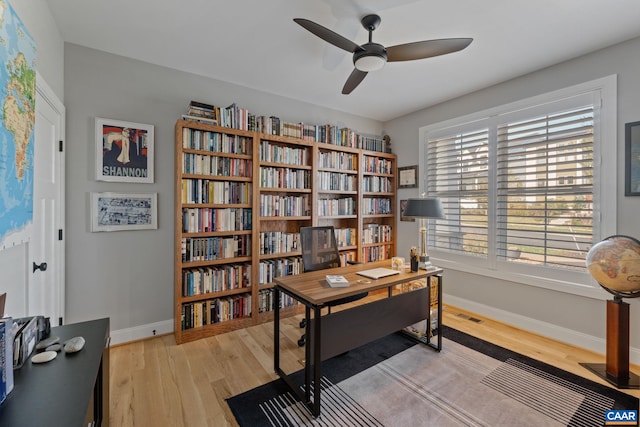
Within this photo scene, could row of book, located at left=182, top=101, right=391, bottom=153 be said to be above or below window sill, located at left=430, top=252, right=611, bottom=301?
above

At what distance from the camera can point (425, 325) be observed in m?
2.79

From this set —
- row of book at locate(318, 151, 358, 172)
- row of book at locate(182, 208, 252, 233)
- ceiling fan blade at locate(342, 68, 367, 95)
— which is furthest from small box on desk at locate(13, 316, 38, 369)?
row of book at locate(318, 151, 358, 172)

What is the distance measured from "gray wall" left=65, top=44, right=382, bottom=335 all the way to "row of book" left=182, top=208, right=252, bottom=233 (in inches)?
11.0

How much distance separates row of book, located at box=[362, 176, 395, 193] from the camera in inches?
157

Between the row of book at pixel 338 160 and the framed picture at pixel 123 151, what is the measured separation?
1902 mm

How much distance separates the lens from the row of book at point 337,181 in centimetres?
354

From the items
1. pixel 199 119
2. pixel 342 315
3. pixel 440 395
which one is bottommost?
pixel 440 395

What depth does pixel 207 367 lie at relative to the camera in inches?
86.4

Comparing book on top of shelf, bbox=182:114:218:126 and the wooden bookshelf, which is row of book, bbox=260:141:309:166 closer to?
the wooden bookshelf

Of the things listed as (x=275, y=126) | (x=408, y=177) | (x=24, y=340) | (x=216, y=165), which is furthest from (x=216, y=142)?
(x=408, y=177)

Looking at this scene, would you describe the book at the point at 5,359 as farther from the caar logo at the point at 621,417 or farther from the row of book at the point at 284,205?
the caar logo at the point at 621,417

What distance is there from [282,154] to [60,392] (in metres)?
2.69

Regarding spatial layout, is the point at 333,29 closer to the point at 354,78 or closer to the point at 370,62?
the point at 354,78

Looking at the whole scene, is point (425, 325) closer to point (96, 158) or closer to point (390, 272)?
point (390, 272)
